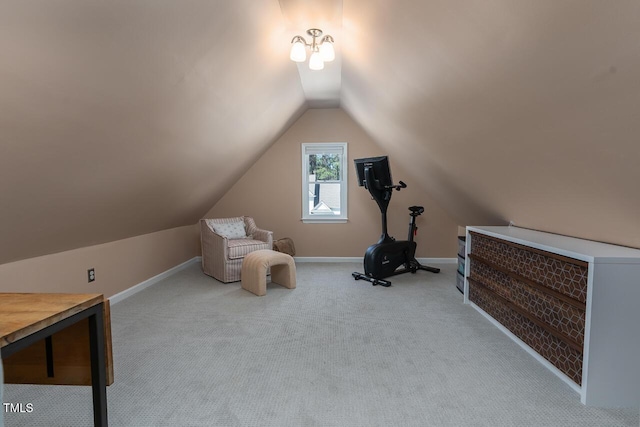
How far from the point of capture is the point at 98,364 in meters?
1.46

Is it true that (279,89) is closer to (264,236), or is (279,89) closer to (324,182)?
(264,236)

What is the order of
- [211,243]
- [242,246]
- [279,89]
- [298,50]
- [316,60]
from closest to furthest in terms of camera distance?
1. [298,50]
2. [316,60]
3. [279,89]
4. [242,246]
5. [211,243]

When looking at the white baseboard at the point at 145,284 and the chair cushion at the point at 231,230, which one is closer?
the white baseboard at the point at 145,284

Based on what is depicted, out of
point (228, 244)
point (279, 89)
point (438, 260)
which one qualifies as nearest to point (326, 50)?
point (279, 89)

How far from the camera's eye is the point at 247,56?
2.68m

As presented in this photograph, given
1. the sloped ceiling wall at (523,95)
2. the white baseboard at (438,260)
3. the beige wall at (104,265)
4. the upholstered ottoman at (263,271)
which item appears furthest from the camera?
the white baseboard at (438,260)

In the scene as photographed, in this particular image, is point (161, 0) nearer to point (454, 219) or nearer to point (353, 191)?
point (353, 191)

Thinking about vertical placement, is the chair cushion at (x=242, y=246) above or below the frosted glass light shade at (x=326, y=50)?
below

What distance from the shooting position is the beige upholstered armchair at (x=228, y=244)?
4.32 metres

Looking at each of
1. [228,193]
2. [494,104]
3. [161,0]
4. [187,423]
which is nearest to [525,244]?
[494,104]

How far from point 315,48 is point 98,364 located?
2.73 meters

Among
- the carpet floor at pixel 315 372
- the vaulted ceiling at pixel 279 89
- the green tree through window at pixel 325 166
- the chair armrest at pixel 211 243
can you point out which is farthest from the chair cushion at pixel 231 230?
the green tree through window at pixel 325 166

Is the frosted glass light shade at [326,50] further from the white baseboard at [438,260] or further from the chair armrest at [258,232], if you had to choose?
the white baseboard at [438,260]

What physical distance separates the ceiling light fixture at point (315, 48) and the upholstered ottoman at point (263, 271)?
2.07 metres
